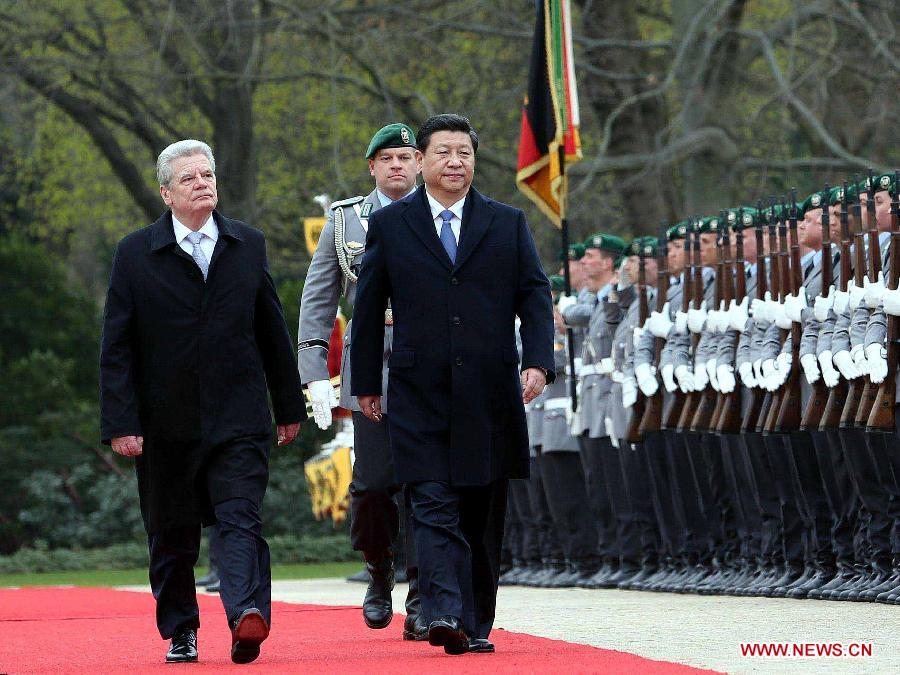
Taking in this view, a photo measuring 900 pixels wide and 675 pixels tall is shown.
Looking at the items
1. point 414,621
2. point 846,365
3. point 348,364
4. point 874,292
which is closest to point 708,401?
point 846,365

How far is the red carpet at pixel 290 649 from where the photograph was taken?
656 cm

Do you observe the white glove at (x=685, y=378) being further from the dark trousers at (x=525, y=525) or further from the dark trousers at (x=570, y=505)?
the dark trousers at (x=525, y=525)

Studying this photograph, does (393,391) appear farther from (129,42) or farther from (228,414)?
(129,42)

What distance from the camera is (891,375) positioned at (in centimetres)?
917

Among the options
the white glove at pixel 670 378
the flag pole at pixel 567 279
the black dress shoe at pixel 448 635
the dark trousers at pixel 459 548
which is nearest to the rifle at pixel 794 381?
the white glove at pixel 670 378

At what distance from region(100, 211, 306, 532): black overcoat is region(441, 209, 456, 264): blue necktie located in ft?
2.17

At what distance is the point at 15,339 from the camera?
945 inches

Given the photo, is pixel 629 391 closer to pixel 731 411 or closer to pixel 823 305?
pixel 731 411

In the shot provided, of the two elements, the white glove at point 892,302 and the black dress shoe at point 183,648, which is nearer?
the black dress shoe at point 183,648

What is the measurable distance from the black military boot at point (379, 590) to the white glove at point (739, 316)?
322 centimetres

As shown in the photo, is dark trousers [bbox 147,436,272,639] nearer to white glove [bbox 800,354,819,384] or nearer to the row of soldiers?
the row of soldiers

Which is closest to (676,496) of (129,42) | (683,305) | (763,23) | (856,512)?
(683,305)

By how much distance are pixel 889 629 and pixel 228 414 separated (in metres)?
2.55

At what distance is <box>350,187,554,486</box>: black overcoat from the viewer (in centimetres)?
720
